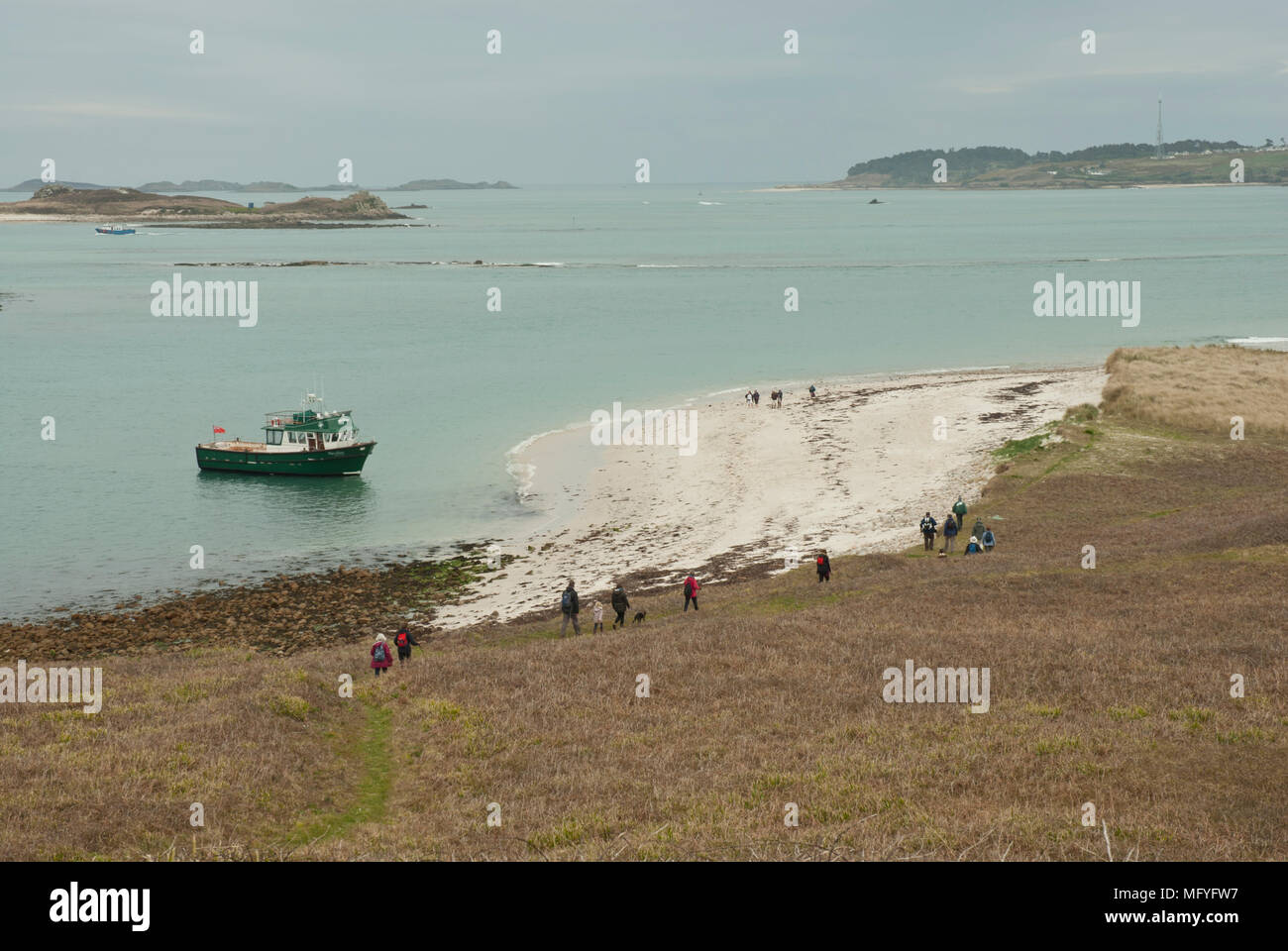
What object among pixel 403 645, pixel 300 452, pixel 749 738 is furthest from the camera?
pixel 300 452

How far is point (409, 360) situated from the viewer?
106438 mm

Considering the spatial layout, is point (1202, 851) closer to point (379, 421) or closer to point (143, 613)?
point (143, 613)

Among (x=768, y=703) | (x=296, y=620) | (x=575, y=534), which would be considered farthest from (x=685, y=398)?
(x=768, y=703)

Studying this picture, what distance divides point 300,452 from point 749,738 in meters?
48.6

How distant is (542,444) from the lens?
7000 centimetres

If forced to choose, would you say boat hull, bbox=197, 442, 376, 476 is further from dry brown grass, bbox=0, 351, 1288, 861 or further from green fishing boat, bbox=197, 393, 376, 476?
dry brown grass, bbox=0, 351, 1288, 861

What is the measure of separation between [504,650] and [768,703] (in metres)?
9.12

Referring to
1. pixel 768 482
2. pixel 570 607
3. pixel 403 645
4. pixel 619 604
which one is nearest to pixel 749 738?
pixel 403 645

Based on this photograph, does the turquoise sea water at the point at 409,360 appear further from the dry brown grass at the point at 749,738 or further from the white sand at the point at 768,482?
the dry brown grass at the point at 749,738

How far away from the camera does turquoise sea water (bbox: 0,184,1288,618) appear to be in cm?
5181

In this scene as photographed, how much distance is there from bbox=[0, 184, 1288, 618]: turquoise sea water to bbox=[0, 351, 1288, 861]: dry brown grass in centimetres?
2171

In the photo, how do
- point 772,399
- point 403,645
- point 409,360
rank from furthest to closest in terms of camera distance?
point 409,360
point 772,399
point 403,645

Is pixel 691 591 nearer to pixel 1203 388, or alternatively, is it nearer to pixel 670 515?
pixel 670 515

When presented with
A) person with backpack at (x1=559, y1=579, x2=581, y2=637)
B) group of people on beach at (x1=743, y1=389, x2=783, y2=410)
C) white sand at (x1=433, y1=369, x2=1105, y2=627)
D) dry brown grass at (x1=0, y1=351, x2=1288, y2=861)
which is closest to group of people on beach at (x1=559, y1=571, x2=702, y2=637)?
person with backpack at (x1=559, y1=579, x2=581, y2=637)
